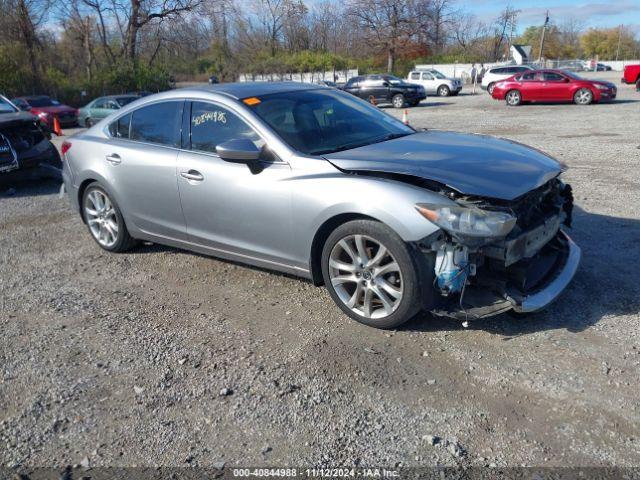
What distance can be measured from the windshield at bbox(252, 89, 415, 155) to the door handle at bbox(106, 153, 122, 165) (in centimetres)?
162

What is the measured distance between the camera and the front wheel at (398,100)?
27.8 metres

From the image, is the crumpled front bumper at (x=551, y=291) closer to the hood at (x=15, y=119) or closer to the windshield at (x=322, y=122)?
the windshield at (x=322, y=122)

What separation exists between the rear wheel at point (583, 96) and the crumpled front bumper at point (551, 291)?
21.7 m

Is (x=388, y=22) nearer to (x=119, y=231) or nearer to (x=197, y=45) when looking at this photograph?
(x=197, y=45)

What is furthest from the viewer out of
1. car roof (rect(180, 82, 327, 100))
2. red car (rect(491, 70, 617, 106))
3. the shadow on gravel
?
red car (rect(491, 70, 617, 106))

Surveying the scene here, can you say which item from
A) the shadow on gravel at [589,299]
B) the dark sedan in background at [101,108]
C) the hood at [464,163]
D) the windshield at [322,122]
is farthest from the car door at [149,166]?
the dark sedan in background at [101,108]

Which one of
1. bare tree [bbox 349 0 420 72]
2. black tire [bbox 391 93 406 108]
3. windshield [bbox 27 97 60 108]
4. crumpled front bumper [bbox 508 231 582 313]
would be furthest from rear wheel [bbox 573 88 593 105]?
bare tree [bbox 349 0 420 72]

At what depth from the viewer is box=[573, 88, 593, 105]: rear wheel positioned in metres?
23.1

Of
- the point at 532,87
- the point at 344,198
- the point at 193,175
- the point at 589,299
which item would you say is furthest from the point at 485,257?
the point at 532,87

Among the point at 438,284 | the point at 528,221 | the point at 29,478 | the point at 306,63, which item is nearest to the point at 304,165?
the point at 438,284

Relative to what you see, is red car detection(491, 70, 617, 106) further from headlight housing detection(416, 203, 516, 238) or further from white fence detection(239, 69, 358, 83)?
white fence detection(239, 69, 358, 83)

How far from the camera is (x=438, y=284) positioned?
3559mm

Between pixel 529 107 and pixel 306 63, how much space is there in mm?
32391

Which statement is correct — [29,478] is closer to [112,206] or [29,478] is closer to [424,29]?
[112,206]
